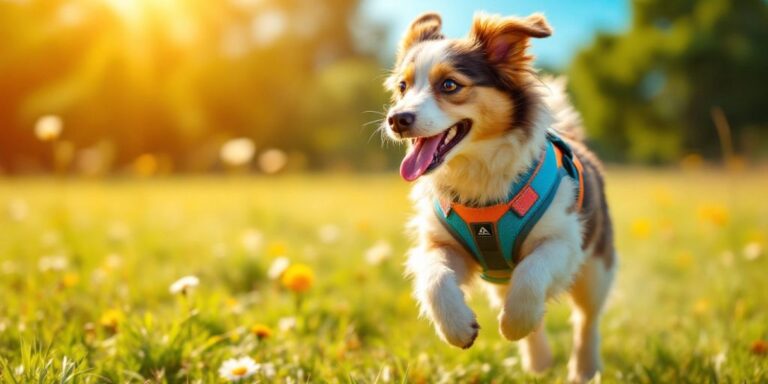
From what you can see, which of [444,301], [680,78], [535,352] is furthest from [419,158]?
[680,78]

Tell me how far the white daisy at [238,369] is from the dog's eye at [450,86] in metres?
1.49

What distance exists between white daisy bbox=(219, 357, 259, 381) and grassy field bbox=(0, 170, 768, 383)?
3.9 inches

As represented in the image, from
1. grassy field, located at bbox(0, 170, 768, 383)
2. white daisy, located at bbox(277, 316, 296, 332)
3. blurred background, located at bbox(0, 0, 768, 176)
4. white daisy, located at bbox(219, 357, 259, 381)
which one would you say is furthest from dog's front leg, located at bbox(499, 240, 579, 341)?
blurred background, located at bbox(0, 0, 768, 176)

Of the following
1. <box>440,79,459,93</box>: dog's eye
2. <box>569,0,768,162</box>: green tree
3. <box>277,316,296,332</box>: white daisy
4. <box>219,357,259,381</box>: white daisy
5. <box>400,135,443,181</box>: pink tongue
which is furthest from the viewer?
<box>569,0,768,162</box>: green tree

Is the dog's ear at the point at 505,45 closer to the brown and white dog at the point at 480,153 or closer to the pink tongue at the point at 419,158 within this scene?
the brown and white dog at the point at 480,153

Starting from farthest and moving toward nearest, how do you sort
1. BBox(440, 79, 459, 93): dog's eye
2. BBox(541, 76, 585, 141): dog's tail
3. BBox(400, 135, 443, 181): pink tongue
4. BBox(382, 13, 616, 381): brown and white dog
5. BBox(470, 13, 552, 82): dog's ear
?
BBox(541, 76, 585, 141): dog's tail, BBox(470, 13, 552, 82): dog's ear, BBox(440, 79, 459, 93): dog's eye, BBox(400, 135, 443, 181): pink tongue, BBox(382, 13, 616, 381): brown and white dog

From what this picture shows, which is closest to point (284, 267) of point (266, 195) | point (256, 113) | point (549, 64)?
point (266, 195)

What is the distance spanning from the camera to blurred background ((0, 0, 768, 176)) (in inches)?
848

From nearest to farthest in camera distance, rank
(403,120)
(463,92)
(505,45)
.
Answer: (403,120), (463,92), (505,45)

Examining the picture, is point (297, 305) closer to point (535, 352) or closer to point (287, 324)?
point (287, 324)

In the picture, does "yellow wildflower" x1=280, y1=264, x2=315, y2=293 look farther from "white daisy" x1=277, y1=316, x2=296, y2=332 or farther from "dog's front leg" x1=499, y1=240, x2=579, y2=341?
"dog's front leg" x1=499, y1=240, x2=579, y2=341

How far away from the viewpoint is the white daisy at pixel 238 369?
2.58 meters

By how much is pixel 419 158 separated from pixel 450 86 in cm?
39

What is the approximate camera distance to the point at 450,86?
304 cm
